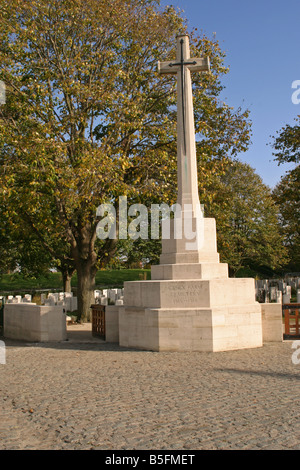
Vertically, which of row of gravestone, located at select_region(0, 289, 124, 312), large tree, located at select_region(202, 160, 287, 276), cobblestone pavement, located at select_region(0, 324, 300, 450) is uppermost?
large tree, located at select_region(202, 160, 287, 276)

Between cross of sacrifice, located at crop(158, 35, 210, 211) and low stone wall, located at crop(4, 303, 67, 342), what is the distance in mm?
4004

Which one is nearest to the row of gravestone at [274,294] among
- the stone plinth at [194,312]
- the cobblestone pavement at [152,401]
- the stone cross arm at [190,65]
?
the stone plinth at [194,312]

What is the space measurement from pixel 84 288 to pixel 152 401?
33.3ft

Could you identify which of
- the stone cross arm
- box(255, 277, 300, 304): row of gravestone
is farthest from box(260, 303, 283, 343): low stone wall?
box(255, 277, 300, 304): row of gravestone

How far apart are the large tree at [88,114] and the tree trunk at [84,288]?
32 mm

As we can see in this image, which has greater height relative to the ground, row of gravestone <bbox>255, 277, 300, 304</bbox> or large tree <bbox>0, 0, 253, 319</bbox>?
large tree <bbox>0, 0, 253, 319</bbox>

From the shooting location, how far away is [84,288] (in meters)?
15.5

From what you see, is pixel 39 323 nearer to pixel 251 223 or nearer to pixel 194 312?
pixel 194 312

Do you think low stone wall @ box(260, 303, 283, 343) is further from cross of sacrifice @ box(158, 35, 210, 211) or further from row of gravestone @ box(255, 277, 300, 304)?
row of gravestone @ box(255, 277, 300, 304)

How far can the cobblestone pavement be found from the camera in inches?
171

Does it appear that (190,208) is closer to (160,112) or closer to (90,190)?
(90,190)

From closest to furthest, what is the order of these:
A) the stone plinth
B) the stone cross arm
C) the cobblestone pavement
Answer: the cobblestone pavement, the stone plinth, the stone cross arm

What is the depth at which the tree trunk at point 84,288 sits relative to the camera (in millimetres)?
15539

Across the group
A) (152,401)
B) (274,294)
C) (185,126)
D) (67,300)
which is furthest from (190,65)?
(274,294)
